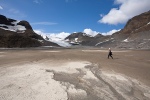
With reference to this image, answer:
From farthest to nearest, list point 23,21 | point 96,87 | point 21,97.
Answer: point 23,21, point 96,87, point 21,97

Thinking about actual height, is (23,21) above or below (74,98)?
above

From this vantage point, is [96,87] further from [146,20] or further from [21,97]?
[146,20]

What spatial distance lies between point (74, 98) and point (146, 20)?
126061mm

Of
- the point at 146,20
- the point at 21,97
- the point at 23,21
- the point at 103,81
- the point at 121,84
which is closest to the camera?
the point at 21,97

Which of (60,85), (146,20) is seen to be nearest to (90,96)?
(60,85)

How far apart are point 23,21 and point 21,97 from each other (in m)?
154

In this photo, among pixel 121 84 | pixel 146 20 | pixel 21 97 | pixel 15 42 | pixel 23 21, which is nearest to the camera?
pixel 21 97

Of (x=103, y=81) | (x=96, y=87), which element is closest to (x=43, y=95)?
(x=96, y=87)

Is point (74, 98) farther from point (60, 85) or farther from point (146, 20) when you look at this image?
point (146, 20)

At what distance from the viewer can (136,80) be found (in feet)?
36.6

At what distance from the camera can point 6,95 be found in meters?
7.84

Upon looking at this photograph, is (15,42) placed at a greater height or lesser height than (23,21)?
lesser

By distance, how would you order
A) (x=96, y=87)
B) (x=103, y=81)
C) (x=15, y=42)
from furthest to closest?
1. (x=15, y=42)
2. (x=103, y=81)
3. (x=96, y=87)

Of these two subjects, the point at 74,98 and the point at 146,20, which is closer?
the point at 74,98
